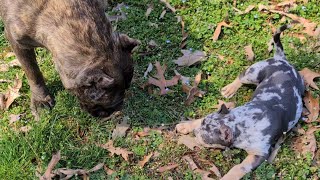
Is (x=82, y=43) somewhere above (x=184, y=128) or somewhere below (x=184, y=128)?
above

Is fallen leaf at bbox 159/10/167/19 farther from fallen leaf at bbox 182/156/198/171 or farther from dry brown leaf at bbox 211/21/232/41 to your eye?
fallen leaf at bbox 182/156/198/171

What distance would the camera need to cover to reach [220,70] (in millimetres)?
5898

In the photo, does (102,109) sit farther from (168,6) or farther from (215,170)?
(168,6)

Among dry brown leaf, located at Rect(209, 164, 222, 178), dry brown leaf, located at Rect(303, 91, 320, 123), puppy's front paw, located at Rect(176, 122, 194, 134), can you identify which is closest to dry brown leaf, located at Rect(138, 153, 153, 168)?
puppy's front paw, located at Rect(176, 122, 194, 134)

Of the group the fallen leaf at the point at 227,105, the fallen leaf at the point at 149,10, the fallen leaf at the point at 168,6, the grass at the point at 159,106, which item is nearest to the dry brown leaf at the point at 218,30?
the grass at the point at 159,106

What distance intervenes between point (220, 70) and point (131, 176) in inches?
70.3

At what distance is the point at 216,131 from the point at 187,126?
0.47 metres

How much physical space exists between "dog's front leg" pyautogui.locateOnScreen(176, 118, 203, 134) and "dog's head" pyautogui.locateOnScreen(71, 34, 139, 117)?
0.96 m

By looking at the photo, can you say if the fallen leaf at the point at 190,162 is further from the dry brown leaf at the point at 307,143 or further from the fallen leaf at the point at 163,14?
the fallen leaf at the point at 163,14

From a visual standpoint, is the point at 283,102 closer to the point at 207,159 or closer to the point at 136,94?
the point at 207,159

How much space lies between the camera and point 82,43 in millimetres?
4117

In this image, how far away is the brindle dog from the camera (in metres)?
4.09

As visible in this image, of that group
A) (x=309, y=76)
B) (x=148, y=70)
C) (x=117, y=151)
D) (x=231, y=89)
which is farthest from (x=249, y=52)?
(x=117, y=151)

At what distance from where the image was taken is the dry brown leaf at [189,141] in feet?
16.8
